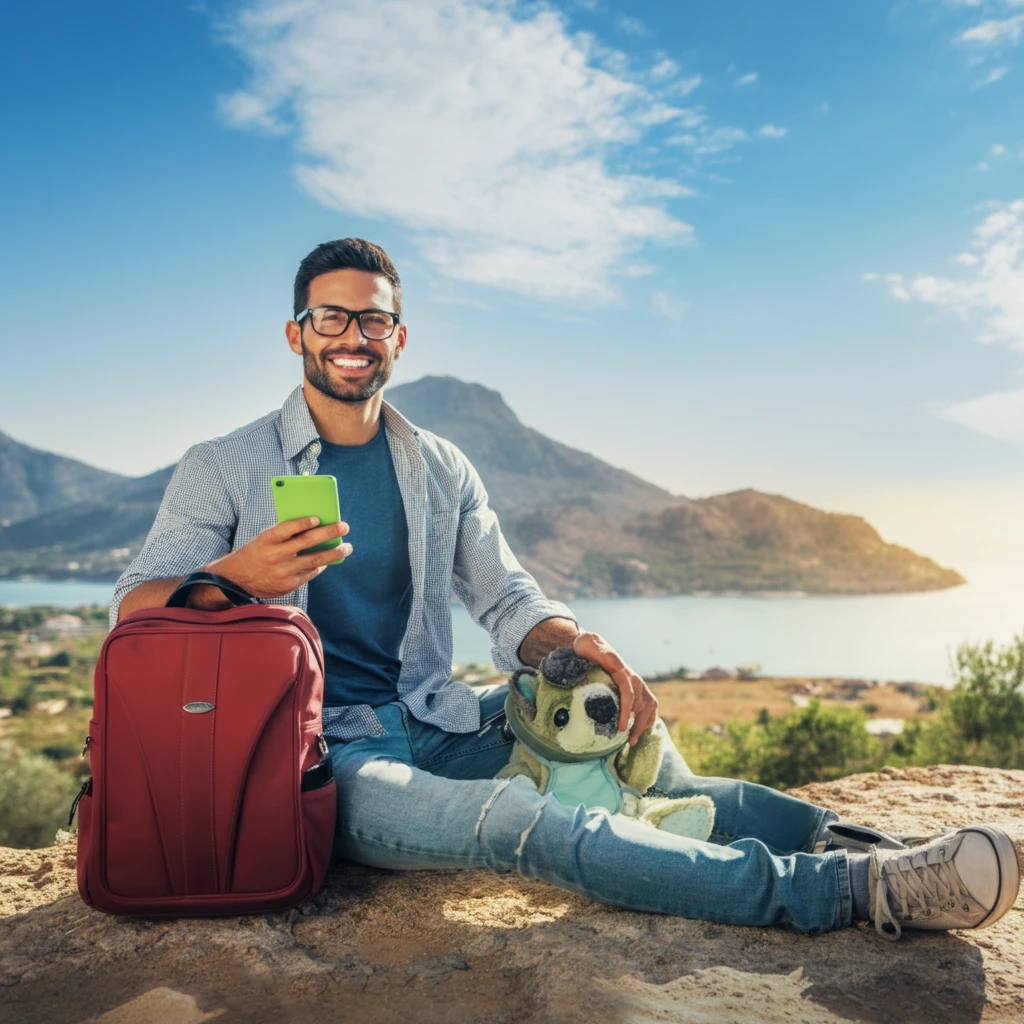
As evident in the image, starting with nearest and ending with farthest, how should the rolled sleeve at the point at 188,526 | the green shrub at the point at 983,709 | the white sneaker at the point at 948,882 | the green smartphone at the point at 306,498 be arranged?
1. the white sneaker at the point at 948,882
2. the green smartphone at the point at 306,498
3. the rolled sleeve at the point at 188,526
4. the green shrub at the point at 983,709

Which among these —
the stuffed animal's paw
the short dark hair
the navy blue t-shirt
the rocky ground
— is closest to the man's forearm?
the navy blue t-shirt

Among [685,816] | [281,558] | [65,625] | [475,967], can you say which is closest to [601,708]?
[685,816]

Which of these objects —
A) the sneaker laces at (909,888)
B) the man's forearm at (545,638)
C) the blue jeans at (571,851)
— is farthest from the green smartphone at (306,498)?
the sneaker laces at (909,888)

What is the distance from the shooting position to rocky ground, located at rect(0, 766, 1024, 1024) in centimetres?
226

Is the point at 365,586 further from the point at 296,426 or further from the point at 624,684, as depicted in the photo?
the point at 624,684

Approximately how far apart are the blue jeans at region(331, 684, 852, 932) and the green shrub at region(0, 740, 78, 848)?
24148 millimetres

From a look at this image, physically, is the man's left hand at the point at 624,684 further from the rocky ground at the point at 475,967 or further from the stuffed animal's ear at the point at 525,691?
the rocky ground at the point at 475,967

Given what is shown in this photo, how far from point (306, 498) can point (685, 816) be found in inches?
73.8

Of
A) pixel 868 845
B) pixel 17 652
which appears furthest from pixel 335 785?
pixel 17 652

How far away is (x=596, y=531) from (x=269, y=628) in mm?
117039

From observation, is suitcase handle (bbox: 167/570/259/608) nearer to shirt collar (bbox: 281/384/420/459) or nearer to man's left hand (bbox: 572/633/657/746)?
shirt collar (bbox: 281/384/420/459)

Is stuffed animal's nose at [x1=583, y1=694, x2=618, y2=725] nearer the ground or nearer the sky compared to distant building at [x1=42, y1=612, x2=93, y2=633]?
nearer the sky

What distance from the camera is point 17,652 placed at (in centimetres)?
8800

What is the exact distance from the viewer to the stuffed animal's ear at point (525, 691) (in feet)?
11.2
